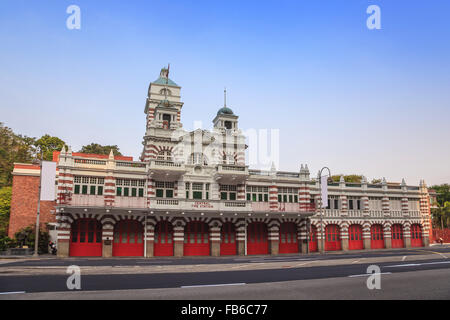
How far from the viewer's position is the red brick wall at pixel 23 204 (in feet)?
125

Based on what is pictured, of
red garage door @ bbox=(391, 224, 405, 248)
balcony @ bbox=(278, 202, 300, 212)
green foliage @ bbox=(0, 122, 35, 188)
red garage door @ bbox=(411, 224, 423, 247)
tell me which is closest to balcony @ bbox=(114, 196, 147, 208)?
balcony @ bbox=(278, 202, 300, 212)

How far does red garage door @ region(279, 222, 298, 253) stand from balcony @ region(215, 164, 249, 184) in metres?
8.33

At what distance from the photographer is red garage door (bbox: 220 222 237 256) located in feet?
124

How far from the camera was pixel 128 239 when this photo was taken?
34562 millimetres

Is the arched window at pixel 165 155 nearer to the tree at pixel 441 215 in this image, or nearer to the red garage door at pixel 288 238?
the red garage door at pixel 288 238

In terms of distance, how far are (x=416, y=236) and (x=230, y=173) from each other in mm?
30814

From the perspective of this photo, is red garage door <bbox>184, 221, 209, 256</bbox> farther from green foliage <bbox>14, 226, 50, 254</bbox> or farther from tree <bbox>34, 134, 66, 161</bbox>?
tree <bbox>34, 134, 66, 161</bbox>

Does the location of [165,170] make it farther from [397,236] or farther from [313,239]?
[397,236]

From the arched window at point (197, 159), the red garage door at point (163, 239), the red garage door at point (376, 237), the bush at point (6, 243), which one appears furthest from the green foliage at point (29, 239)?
the red garage door at point (376, 237)

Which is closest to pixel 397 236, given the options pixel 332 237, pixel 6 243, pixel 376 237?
pixel 376 237

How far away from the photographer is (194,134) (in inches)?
1588

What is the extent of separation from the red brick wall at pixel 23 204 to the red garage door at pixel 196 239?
15.7 metres

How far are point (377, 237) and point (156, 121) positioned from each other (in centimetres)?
3281

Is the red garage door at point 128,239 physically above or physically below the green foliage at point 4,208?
below
